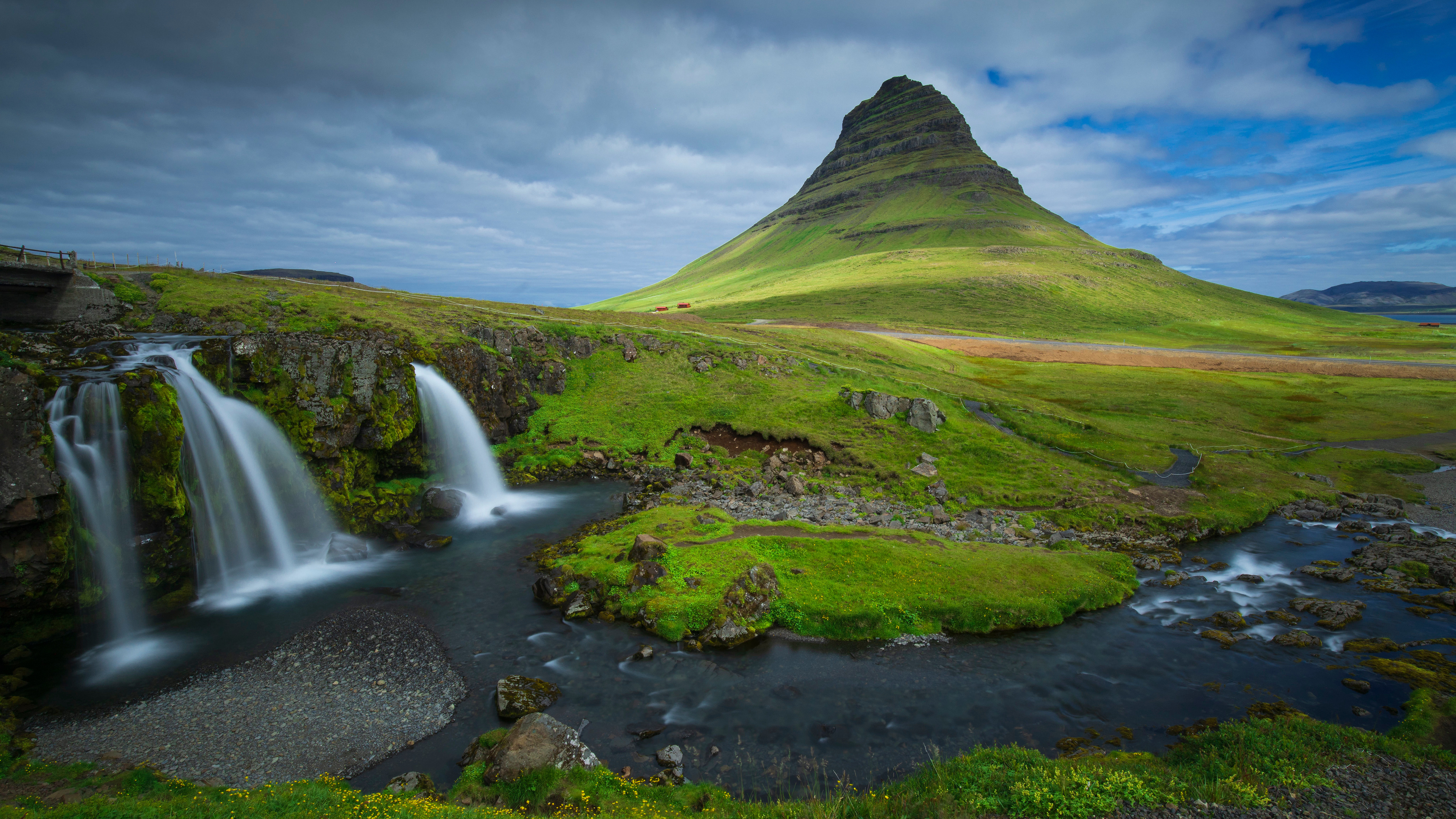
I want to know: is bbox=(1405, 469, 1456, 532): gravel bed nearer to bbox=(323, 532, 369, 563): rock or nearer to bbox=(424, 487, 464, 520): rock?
bbox=(424, 487, 464, 520): rock

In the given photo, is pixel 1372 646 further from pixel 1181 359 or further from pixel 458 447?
pixel 1181 359

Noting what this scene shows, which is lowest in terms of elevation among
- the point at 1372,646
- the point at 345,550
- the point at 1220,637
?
the point at 345,550

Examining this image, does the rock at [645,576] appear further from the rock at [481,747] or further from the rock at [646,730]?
the rock at [481,747]

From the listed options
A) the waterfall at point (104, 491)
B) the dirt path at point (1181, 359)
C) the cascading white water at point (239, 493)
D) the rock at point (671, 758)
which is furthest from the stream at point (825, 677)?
the dirt path at point (1181, 359)

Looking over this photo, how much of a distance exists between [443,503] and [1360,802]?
40.7 m

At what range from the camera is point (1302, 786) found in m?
13.8

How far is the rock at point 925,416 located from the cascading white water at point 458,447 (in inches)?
1265

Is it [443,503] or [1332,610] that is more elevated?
[1332,610]

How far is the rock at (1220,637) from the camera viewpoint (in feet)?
78.3

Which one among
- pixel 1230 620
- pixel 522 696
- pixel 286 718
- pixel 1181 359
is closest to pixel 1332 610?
pixel 1230 620

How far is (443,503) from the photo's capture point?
3725 cm

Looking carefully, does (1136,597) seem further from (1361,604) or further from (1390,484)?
(1390,484)

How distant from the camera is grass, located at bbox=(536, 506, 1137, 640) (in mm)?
24672

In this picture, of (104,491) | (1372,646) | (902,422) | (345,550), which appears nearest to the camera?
(1372,646)
